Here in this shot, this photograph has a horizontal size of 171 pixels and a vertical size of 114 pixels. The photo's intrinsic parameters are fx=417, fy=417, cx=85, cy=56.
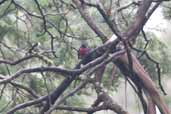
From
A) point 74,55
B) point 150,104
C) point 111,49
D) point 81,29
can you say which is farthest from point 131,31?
point 81,29

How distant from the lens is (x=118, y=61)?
32.1 inches

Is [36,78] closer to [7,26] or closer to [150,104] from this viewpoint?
[7,26]

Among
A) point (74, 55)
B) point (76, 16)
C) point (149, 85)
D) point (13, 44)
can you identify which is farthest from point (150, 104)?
point (13, 44)

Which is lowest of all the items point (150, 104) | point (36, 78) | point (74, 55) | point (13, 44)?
point (150, 104)

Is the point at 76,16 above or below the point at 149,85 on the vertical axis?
above

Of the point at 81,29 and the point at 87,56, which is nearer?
the point at 87,56

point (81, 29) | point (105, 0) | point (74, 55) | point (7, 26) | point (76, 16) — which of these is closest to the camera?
point (105, 0)

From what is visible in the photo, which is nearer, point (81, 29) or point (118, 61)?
point (118, 61)

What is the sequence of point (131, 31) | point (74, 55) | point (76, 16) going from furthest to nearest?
point (76, 16)
point (74, 55)
point (131, 31)

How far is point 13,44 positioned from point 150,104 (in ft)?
4.72

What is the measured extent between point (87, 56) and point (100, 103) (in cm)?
12

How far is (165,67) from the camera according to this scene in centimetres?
203

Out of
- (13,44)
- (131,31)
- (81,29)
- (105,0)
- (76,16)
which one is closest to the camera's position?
(131,31)

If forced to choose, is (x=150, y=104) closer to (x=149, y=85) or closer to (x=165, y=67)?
(x=149, y=85)
